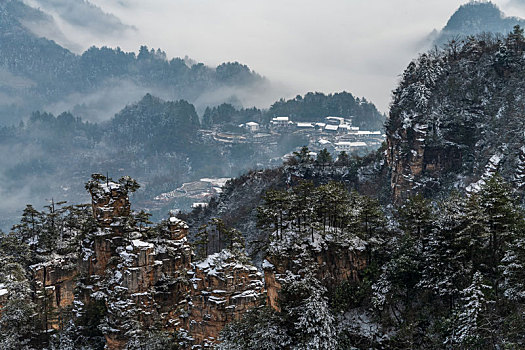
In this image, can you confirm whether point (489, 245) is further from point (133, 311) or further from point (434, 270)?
point (133, 311)

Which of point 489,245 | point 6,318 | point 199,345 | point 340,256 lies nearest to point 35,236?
point 6,318

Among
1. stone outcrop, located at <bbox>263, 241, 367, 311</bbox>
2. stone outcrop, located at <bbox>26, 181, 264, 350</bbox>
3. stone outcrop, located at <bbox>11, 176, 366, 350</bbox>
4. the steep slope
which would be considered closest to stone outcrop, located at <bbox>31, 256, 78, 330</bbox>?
stone outcrop, located at <bbox>26, 181, 264, 350</bbox>

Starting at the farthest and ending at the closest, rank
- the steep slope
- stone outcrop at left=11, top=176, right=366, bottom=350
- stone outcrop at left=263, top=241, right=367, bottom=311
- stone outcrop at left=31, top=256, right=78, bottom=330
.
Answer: the steep slope < stone outcrop at left=31, top=256, right=78, bottom=330 < stone outcrop at left=11, top=176, right=366, bottom=350 < stone outcrop at left=263, top=241, right=367, bottom=311

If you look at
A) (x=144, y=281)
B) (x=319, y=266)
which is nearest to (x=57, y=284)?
(x=144, y=281)

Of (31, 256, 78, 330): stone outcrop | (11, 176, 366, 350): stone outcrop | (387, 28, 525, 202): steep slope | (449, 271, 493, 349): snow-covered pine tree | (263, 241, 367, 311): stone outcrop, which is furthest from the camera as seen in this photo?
(387, 28, 525, 202): steep slope

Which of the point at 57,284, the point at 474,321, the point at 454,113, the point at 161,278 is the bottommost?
the point at 57,284

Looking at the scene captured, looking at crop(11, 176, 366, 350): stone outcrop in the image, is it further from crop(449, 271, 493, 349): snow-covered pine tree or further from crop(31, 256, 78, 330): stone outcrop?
crop(449, 271, 493, 349): snow-covered pine tree

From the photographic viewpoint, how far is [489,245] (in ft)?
119

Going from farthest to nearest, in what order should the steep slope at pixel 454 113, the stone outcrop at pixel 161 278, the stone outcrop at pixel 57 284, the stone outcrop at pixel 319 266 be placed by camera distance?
the steep slope at pixel 454 113, the stone outcrop at pixel 57 284, the stone outcrop at pixel 161 278, the stone outcrop at pixel 319 266

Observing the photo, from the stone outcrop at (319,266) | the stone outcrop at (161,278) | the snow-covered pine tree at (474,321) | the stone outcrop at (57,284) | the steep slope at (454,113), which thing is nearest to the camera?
the snow-covered pine tree at (474,321)

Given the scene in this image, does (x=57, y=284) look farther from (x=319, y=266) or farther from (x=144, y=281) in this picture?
(x=319, y=266)

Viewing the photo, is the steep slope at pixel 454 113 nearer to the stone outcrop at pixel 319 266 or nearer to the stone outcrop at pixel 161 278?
the stone outcrop at pixel 319 266

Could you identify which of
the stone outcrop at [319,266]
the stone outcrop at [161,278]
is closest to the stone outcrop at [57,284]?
the stone outcrop at [161,278]

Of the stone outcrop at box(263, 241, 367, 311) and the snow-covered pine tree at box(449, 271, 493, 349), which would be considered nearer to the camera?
the snow-covered pine tree at box(449, 271, 493, 349)
